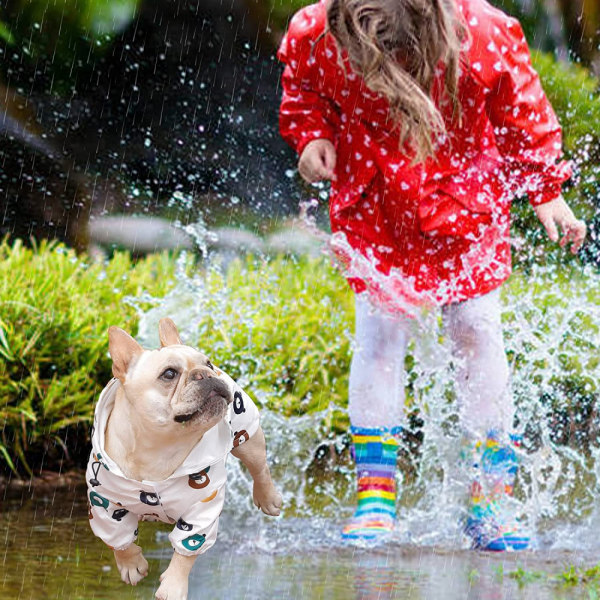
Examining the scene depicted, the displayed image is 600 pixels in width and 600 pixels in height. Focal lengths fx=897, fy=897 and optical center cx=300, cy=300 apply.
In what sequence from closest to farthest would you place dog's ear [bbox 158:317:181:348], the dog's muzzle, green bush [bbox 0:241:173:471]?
the dog's muzzle, dog's ear [bbox 158:317:181:348], green bush [bbox 0:241:173:471]

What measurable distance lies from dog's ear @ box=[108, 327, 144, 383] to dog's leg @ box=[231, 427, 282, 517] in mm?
352

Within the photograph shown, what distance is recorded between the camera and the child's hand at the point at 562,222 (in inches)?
91.8

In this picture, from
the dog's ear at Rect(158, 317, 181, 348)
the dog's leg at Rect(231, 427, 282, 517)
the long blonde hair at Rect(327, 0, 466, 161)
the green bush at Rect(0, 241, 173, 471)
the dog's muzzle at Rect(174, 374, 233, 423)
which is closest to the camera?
the dog's muzzle at Rect(174, 374, 233, 423)

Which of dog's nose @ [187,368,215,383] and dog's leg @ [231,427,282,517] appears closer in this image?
dog's nose @ [187,368,215,383]

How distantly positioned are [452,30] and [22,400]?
182cm

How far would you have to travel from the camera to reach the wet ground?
5.65ft

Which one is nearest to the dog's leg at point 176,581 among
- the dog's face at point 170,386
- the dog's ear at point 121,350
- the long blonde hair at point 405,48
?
the dog's face at point 170,386

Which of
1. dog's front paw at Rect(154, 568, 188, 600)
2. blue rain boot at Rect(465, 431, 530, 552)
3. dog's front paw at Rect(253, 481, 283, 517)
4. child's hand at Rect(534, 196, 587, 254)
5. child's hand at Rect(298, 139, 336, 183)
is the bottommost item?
blue rain boot at Rect(465, 431, 530, 552)

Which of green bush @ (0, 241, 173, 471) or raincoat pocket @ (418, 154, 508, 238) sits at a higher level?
raincoat pocket @ (418, 154, 508, 238)

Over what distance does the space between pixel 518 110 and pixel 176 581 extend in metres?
1.45

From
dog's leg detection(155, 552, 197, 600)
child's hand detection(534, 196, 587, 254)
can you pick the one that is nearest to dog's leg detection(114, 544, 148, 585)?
dog's leg detection(155, 552, 197, 600)

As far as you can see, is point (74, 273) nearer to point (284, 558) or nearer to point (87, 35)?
point (284, 558)

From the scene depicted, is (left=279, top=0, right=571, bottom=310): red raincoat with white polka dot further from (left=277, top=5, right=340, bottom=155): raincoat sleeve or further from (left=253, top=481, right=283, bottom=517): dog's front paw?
(left=253, top=481, right=283, bottom=517): dog's front paw

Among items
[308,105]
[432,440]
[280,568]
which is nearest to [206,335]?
[432,440]
